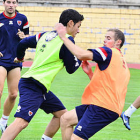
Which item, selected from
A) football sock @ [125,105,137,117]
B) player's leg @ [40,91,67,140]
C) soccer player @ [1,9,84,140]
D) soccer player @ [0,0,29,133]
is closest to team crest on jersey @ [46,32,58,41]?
soccer player @ [1,9,84,140]

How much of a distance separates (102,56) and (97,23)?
22.1 meters

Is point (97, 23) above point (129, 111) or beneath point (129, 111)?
beneath

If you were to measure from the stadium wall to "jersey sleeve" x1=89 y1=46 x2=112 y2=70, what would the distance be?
2155 cm

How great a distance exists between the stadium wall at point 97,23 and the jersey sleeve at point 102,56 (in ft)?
70.7

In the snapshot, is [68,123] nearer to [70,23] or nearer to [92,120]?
[92,120]

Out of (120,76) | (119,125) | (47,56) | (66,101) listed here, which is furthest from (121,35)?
(66,101)

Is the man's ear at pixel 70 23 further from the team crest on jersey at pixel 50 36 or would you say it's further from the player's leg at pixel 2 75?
the player's leg at pixel 2 75

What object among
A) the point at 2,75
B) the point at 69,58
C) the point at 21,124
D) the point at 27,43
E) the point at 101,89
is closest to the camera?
the point at 101,89

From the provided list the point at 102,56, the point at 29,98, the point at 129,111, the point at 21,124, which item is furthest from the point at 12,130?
the point at 129,111

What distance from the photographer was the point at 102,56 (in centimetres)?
482

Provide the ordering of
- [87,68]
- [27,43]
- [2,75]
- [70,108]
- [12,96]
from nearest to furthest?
[87,68], [27,43], [2,75], [12,96], [70,108]

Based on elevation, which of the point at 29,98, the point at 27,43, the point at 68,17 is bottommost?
the point at 29,98

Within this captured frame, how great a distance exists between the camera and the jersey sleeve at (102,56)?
15.8 feet

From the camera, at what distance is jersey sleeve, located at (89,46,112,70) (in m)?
4.82
